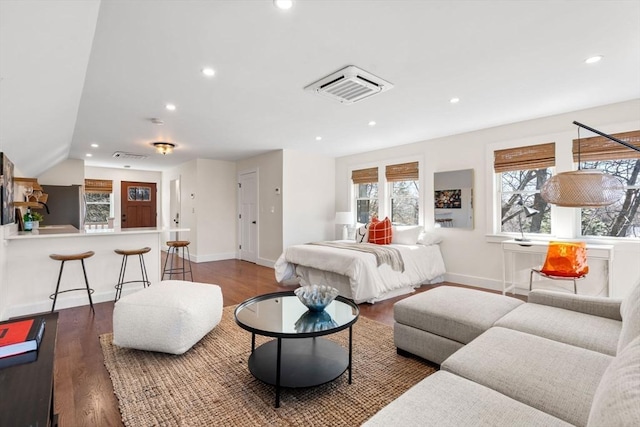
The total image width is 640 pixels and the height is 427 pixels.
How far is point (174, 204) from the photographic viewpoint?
8.32 meters

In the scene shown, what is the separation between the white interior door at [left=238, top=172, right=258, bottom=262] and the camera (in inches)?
265

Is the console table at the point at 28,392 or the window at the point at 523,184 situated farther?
the window at the point at 523,184

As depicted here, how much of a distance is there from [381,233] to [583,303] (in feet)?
9.67

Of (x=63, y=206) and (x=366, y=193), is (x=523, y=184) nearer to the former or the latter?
(x=366, y=193)

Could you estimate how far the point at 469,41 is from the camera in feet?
7.24

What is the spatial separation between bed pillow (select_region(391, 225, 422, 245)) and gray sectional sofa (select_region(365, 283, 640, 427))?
2524 mm

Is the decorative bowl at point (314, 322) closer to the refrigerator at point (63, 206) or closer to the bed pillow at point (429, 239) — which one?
the bed pillow at point (429, 239)

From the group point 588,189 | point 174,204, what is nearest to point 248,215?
point 174,204

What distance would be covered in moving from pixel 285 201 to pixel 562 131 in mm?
4313

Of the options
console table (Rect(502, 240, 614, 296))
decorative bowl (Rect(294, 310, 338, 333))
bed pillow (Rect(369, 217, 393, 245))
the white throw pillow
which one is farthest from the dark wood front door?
A: console table (Rect(502, 240, 614, 296))

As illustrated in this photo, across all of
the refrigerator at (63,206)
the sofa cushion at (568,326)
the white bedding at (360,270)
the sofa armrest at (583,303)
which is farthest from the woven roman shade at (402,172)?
the refrigerator at (63,206)

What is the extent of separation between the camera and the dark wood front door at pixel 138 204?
881cm

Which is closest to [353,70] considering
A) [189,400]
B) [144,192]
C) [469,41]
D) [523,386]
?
[469,41]

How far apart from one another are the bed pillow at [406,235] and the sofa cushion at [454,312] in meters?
2.32
